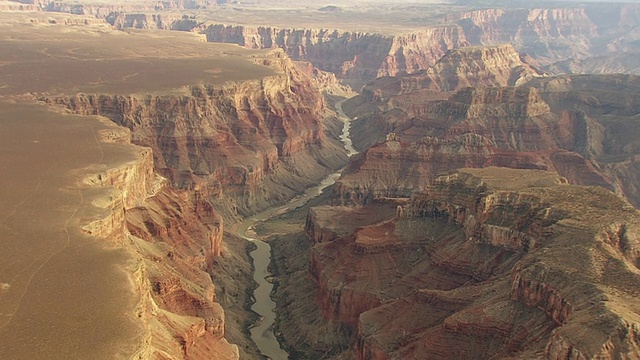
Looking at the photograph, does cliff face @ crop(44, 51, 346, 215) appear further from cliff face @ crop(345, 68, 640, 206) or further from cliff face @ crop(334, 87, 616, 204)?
cliff face @ crop(345, 68, 640, 206)

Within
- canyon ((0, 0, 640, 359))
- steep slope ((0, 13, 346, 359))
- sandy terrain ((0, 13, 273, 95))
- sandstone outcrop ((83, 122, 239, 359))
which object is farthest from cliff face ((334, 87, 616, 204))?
sandy terrain ((0, 13, 273, 95))

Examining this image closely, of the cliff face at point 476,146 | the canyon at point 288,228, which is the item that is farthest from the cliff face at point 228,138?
the cliff face at point 476,146

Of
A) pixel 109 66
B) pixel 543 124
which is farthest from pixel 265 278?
pixel 109 66

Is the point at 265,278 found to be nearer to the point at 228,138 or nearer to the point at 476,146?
the point at 476,146

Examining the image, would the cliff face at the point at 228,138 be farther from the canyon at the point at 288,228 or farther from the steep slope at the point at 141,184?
the canyon at the point at 288,228

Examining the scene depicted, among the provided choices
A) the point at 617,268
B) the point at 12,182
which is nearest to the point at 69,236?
the point at 12,182

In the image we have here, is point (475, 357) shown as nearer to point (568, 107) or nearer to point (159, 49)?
point (568, 107)

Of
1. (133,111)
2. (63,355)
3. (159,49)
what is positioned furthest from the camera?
(159,49)
